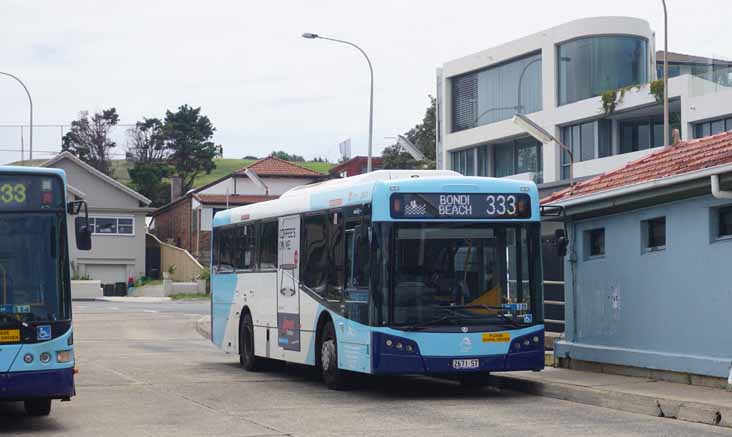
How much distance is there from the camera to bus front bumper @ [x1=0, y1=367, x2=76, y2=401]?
12242mm

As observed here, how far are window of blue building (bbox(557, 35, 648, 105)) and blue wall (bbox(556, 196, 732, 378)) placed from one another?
34.6 metres

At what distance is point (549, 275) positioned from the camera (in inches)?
827

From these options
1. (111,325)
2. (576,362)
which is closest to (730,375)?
(576,362)

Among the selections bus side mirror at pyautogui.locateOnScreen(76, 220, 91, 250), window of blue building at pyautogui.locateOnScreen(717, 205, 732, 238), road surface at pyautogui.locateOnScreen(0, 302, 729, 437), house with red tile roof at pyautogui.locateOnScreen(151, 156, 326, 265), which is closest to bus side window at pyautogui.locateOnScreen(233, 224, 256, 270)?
road surface at pyautogui.locateOnScreen(0, 302, 729, 437)

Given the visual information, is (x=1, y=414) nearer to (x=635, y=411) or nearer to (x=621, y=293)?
(x=635, y=411)

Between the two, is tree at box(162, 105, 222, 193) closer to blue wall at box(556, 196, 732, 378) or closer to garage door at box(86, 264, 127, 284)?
garage door at box(86, 264, 127, 284)

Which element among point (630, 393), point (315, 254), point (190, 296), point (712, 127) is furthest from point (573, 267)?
point (190, 296)

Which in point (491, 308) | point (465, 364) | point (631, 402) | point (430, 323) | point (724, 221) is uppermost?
point (724, 221)

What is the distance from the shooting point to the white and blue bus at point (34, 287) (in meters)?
12.3

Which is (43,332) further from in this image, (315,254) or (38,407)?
(315,254)

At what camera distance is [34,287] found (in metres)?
12.5

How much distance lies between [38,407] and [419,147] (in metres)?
81.0

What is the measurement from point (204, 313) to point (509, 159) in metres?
19.2

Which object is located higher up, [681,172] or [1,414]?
[681,172]
